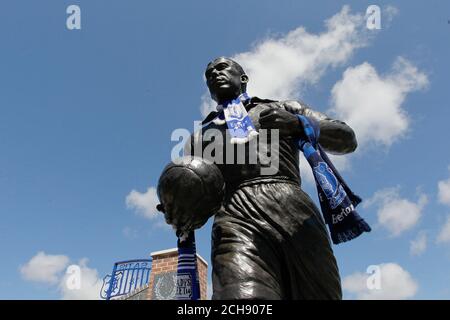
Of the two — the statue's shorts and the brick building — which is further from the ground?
the brick building

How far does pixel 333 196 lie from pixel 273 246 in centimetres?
50

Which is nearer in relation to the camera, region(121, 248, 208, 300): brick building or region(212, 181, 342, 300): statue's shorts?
region(212, 181, 342, 300): statue's shorts

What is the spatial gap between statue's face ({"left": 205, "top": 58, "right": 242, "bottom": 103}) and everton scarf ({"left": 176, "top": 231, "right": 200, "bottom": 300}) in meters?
1.18

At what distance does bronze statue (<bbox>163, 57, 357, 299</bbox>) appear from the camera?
2.32 m

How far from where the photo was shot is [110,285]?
11883 millimetres

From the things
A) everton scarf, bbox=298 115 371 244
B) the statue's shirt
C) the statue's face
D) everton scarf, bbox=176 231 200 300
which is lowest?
everton scarf, bbox=176 231 200 300

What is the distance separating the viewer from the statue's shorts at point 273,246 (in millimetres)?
2301

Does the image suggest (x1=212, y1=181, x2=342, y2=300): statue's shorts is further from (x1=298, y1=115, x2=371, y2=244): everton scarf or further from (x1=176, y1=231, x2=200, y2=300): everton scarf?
(x1=176, y1=231, x2=200, y2=300): everton scarf

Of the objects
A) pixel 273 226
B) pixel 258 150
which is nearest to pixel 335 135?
pixel 258 150

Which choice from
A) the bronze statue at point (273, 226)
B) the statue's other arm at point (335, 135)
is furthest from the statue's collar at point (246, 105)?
the statue's other arm at point (335, 135)

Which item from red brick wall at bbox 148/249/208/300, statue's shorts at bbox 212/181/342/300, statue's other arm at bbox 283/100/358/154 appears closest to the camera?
statue's shorts at bbox 212/181/342/300

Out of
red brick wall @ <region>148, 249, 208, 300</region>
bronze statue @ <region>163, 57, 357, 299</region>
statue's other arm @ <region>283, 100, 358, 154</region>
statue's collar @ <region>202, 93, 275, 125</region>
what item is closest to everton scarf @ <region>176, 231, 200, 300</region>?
bronze statue @ <region>163, 57, 357, 299</region>
